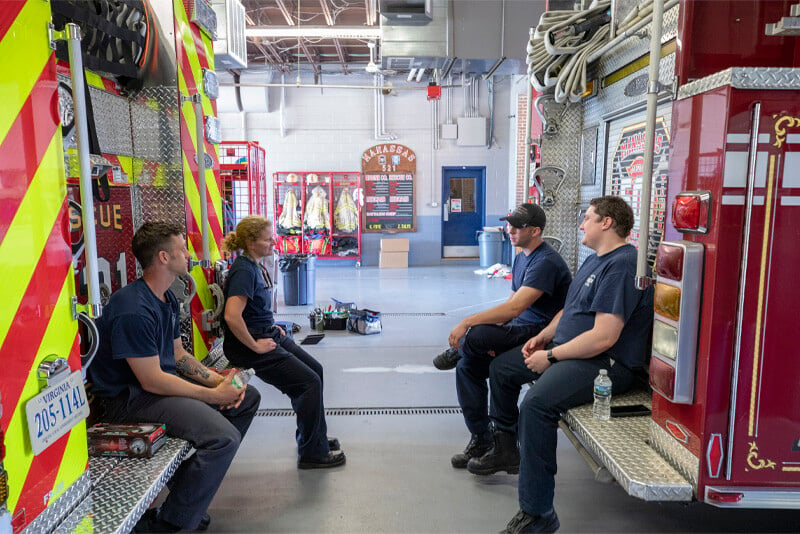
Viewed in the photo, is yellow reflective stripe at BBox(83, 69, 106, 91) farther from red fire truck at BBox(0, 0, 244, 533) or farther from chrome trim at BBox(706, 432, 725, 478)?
chrome trim at BBox(706, 432, 725, 478)

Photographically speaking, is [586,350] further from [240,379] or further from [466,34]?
[466,34]

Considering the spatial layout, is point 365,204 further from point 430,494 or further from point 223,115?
point 430,494

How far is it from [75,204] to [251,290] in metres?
1.47

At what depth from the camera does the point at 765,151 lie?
1917mm

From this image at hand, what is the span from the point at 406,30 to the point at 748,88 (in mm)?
7185

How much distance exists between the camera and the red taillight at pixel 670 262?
2.05 metres

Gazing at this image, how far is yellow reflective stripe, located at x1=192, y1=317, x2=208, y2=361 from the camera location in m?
3.51

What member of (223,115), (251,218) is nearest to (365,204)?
(223,115)

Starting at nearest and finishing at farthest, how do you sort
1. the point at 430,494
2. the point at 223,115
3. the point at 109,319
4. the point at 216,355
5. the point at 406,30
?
the point at 109,319
the point at 430,494
the point at 216,355
the point at 406,30
the point at 223,115

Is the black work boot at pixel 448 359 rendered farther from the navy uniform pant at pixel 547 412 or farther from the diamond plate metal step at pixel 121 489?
the diamond plate metal step at pixel 121 489

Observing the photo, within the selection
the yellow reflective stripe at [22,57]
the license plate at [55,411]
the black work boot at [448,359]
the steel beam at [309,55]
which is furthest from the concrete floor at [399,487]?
the steel beam at [309,55]

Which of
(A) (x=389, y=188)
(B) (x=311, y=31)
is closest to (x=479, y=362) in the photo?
(B) (x=311, y=31)

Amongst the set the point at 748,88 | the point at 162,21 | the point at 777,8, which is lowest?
the point at 748,88

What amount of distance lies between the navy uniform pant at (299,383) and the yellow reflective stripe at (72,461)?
173cm
